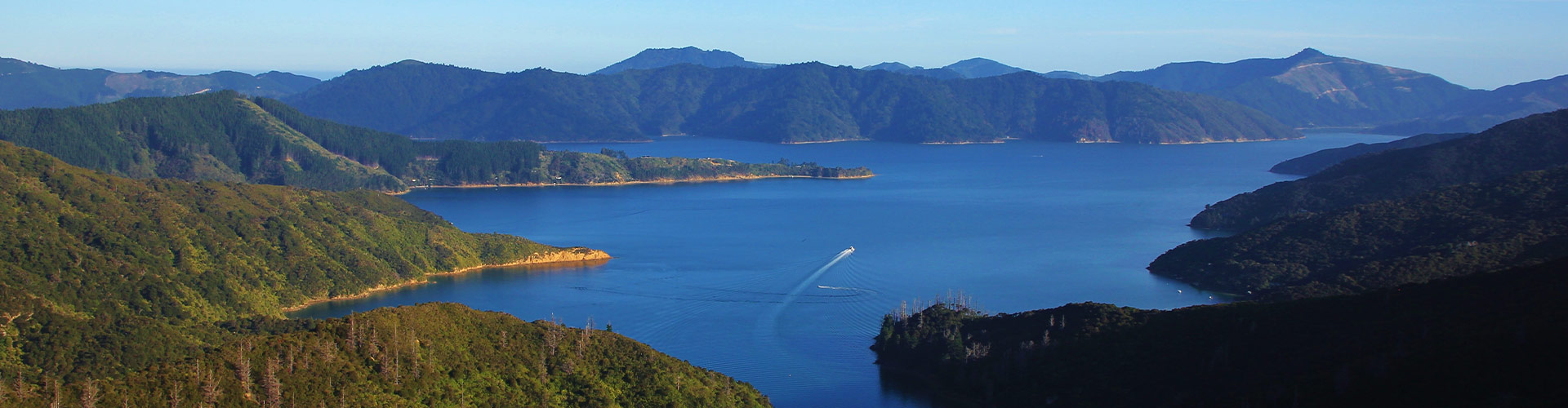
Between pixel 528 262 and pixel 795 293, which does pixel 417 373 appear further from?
pixel 528 262

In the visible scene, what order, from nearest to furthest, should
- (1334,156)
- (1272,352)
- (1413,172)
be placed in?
1. (1272,352)
2. (1413,172)
3. (1334,156)

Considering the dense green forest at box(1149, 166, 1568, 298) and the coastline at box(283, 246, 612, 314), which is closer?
the dense green forest at box(1149, 166, 1568, 298)

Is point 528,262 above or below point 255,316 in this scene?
above

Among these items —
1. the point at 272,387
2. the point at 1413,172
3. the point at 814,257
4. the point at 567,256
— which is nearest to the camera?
the point at 272,387

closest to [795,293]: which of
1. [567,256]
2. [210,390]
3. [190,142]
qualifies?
[567,256]

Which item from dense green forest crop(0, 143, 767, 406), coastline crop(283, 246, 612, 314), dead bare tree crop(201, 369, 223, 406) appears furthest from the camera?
coastline crop(283, 246, 612, 314)

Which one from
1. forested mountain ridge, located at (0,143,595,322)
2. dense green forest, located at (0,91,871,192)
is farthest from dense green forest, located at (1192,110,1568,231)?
dense green forest, located at (0,91,871,192)

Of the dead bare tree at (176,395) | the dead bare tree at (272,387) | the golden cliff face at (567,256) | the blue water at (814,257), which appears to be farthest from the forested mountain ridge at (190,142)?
the dead bare tree at (176,395)

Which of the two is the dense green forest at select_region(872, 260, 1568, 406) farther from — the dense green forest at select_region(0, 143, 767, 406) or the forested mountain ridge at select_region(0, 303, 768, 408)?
the dense green forest at select_region(0, 143, 767, 406)
